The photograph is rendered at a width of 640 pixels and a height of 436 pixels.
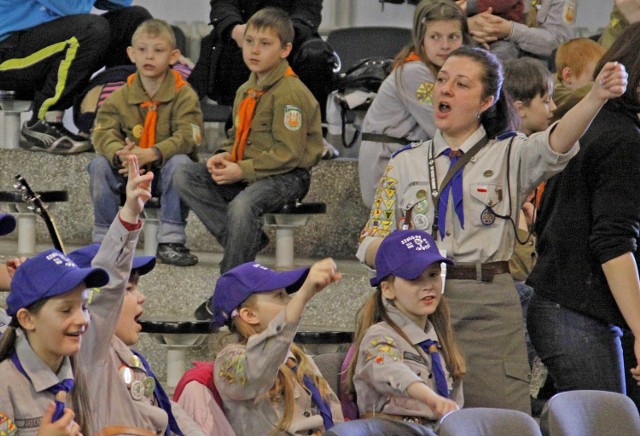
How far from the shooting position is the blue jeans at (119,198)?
210 inches

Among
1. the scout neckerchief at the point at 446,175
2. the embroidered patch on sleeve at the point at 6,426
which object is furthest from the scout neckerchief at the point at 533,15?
the embroidered patch on sleeve at the point at 6,426

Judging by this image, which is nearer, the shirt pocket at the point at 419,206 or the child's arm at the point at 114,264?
the child's arm at the point at 114,264

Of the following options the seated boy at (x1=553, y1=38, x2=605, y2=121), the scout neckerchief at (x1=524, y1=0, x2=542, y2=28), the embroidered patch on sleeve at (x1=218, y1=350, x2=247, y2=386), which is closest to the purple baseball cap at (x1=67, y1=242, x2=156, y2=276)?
the embroidered patch on sleeve at (x1=218, y1=350, x2=247, y2=386)

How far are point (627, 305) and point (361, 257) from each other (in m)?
0.78

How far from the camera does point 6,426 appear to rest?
2.75 metres

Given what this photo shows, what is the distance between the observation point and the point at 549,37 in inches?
232

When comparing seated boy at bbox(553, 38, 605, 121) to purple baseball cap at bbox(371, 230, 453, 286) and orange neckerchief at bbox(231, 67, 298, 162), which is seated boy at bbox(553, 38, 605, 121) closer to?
orange neckerchief at bbox(231, 67, 298, 162)

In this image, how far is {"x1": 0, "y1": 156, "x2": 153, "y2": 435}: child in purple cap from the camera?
9.22 ft

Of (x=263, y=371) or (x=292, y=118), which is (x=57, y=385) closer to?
(x=263, y=371)

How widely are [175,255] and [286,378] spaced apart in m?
1.92

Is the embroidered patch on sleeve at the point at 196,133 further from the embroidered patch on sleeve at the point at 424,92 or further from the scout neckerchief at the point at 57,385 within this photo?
the scout neckerchief at the point at 57,385

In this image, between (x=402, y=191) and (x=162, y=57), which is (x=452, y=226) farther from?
(x=162, y=57)

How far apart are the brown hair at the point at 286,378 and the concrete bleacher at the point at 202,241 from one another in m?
1.31

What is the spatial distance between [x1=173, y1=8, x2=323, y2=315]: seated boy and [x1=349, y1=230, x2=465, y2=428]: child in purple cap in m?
1.46
